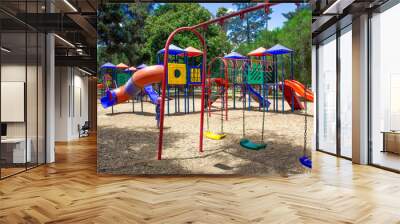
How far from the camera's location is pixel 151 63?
610 cm

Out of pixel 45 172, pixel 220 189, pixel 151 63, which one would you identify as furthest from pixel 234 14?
pixel 45 172

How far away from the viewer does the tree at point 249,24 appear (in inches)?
239

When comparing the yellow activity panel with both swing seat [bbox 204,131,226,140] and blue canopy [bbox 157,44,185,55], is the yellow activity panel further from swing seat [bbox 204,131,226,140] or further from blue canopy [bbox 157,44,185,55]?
swing seat [bbox 204,131,226,140]

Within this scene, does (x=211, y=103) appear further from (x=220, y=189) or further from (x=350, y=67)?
(x=350, y=67)

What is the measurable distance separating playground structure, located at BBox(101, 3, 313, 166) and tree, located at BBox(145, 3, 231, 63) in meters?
0.10

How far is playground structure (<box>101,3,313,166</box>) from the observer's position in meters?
6.04

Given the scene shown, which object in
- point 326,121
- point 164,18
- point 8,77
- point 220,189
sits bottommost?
point 220,189

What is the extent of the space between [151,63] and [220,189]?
7.46 feet

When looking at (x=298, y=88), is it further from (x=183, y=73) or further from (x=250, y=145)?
(x=183, y=73)

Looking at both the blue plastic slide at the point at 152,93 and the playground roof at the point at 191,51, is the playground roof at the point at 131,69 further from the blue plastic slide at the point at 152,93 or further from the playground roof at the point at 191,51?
the playground roof at the point at 191,51

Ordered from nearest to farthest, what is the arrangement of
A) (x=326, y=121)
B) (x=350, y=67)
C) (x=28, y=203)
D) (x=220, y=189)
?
(x=28, y=203)
(x=220, y=189)
(x=350, y=67)
(x=326, y=121)

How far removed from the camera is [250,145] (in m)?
6.06

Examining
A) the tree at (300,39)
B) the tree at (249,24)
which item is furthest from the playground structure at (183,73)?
the tree at (300,39)

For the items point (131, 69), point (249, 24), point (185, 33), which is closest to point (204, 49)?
point (185, 33)
